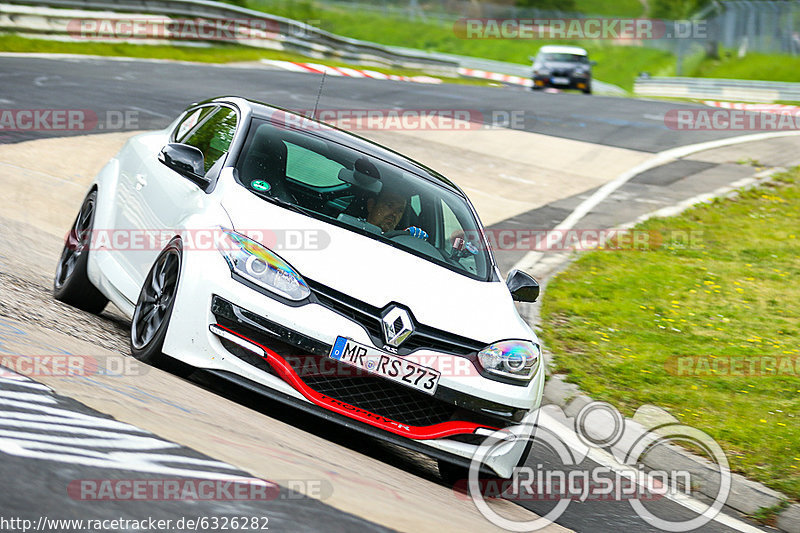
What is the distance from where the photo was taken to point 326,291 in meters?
5.05

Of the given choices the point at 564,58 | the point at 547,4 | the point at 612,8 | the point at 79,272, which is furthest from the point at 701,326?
the point at 612,8

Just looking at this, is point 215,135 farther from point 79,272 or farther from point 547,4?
point 547,4

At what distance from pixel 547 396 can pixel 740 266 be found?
5.54 metres

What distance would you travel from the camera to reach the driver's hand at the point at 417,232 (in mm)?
6250

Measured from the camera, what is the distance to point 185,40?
1110 inches

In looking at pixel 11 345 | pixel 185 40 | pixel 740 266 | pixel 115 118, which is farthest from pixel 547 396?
pixel 185 40

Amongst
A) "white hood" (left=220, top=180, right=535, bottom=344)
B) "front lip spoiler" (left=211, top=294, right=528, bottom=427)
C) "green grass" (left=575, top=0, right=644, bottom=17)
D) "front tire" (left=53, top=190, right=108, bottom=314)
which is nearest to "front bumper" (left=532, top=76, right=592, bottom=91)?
"front tire" (left=53, top=190, right=108, bottom=314)

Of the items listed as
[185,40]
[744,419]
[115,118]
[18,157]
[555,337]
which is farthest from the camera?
[185,40]

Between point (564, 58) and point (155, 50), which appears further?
point (564, 58)

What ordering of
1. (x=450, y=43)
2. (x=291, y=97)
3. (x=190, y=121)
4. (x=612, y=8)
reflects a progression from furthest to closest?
(x=612, y=8) → (x=450, y=43) → (x=291, y=97) → (x=190, y=121)

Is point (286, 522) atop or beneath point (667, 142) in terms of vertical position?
atop

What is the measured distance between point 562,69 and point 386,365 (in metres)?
32.6

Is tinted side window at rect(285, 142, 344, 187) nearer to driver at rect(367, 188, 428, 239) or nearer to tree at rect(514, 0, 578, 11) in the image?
driver at rect(367, 188, 428, 239)

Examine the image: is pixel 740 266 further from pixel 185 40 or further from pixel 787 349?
→ pixel 185 40
